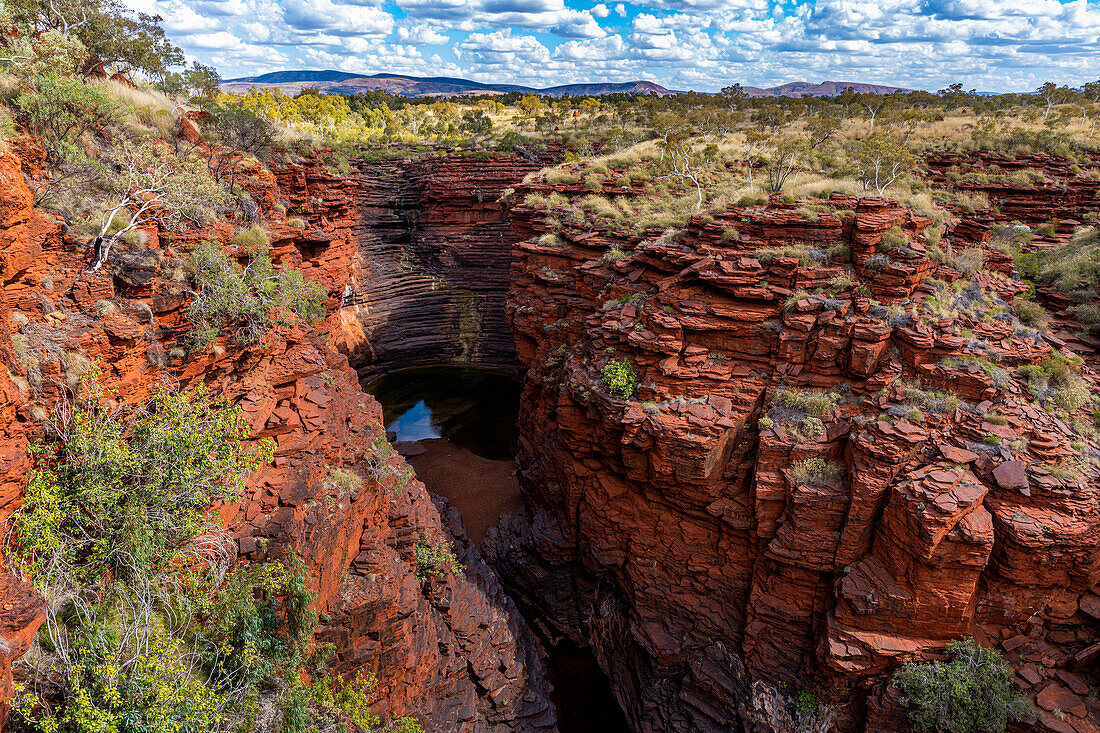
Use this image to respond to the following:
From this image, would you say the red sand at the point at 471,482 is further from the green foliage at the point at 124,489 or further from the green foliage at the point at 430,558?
the green foliage at the point at 124,489

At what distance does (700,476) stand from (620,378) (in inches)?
137

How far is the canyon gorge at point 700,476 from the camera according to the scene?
29.9 feet

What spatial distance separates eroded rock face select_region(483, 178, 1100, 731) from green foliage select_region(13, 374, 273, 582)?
986 cm

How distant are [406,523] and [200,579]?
551cm

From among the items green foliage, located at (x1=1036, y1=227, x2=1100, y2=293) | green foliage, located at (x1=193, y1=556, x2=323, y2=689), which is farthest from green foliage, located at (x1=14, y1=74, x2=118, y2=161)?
green foliage, located at (x1=1036, y1=227, x2=1100, y2=293)

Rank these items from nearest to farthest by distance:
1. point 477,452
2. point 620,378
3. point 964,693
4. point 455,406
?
1. point 964,693
2. point 620,378
3. point 477,452
4. point 455,406

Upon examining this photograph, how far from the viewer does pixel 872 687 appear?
38.5 feet

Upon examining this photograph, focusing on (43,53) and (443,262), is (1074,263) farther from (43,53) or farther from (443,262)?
(443,262)

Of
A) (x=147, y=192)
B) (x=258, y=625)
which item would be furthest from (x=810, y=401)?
(x=147, y=192)

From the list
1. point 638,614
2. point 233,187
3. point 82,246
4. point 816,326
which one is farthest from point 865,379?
point 233,187

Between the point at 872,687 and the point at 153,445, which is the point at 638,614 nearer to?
the point at 872,687

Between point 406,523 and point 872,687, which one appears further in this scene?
point 406,523

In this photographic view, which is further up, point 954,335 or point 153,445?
point 954,335

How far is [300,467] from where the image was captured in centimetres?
1055
